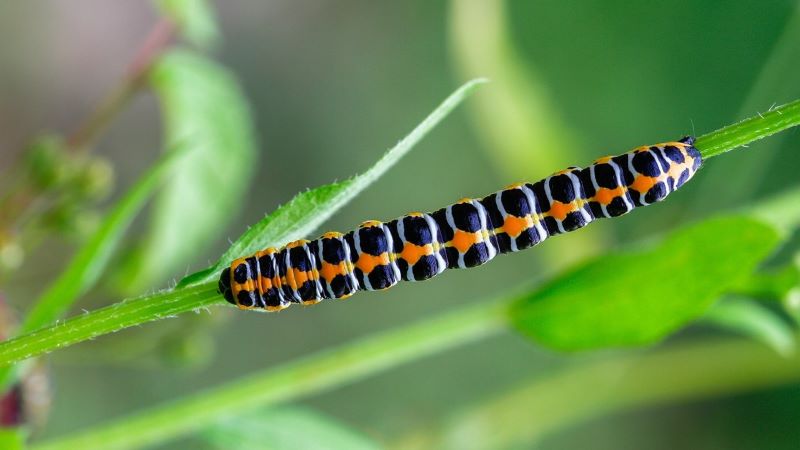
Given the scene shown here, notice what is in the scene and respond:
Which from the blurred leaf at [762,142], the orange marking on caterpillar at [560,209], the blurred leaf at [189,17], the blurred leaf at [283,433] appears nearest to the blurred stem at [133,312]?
the orange marking on caterpillar at [560,209]

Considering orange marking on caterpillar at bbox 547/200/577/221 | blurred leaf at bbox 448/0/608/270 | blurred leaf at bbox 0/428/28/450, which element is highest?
blurred leaf at bbox 448/0/608/270

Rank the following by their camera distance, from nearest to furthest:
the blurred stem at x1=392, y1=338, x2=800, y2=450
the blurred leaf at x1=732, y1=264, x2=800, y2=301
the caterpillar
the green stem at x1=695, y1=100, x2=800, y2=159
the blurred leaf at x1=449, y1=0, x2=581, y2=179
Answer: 1. the green stem at x1=695, y1=100, x2=800, y2=159
2. the caterpillar
3. the blurred leaf at x1=732, y1=264, x2=800, y2=301
4. the blurred leaf at x1=449, y1=0, x2=581, y2=179
5. the blurred stem at x1=392, y1=338, x2=800, y2=450

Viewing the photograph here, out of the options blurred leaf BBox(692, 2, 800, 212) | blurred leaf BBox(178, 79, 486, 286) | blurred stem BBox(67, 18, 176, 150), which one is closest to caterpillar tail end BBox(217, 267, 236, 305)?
blurred leaf BBox(178, 79, 486, 286)

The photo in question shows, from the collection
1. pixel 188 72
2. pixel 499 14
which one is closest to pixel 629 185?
pixel 188 72

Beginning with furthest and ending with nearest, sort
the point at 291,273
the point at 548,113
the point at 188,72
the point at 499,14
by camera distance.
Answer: the point at 548,113, the point at 499,14, the point at 188,72, the point at 291,273

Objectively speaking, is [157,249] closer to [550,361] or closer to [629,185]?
[629,185]

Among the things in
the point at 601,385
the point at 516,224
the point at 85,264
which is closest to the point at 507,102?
the point at 601,385

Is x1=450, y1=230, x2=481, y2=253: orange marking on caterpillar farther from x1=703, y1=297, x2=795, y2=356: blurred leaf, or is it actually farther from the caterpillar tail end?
x1=703, y1=297, x2=795, y2=356: blurred leaf
